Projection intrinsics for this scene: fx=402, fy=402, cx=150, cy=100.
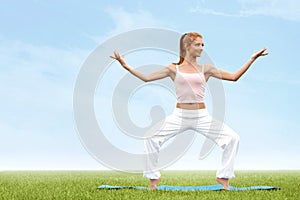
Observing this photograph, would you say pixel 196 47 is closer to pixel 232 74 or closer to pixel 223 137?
pixel 232 74

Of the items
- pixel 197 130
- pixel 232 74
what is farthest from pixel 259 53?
pixel 197 130

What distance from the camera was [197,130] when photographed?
20.3ft

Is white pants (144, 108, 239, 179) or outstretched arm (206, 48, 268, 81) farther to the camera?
outstretched arm (206, 48, 268, 81)

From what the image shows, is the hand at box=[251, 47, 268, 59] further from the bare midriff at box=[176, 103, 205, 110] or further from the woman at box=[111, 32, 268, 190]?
the bare midriff at box=[176, 103, 205, 110]

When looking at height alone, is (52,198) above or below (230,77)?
below

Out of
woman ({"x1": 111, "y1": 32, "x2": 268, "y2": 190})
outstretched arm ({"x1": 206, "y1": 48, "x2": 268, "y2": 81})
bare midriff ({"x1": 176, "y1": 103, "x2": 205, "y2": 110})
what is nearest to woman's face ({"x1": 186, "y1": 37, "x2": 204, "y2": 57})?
woman ({"x1": 111, "y1": 32, "x2": 268, "y2": 190})

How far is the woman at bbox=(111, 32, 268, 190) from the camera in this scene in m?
6.02

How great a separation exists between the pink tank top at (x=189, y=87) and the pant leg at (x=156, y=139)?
33 cm

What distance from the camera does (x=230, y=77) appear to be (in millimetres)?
6551

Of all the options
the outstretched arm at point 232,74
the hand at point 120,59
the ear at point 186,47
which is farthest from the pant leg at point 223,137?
the hand at point 120,59

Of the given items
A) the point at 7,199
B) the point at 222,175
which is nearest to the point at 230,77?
the point at 222,175

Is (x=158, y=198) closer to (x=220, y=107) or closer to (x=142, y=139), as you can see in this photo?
(x=142, y=139)

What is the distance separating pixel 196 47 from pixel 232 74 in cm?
76

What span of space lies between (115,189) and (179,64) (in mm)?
2190
